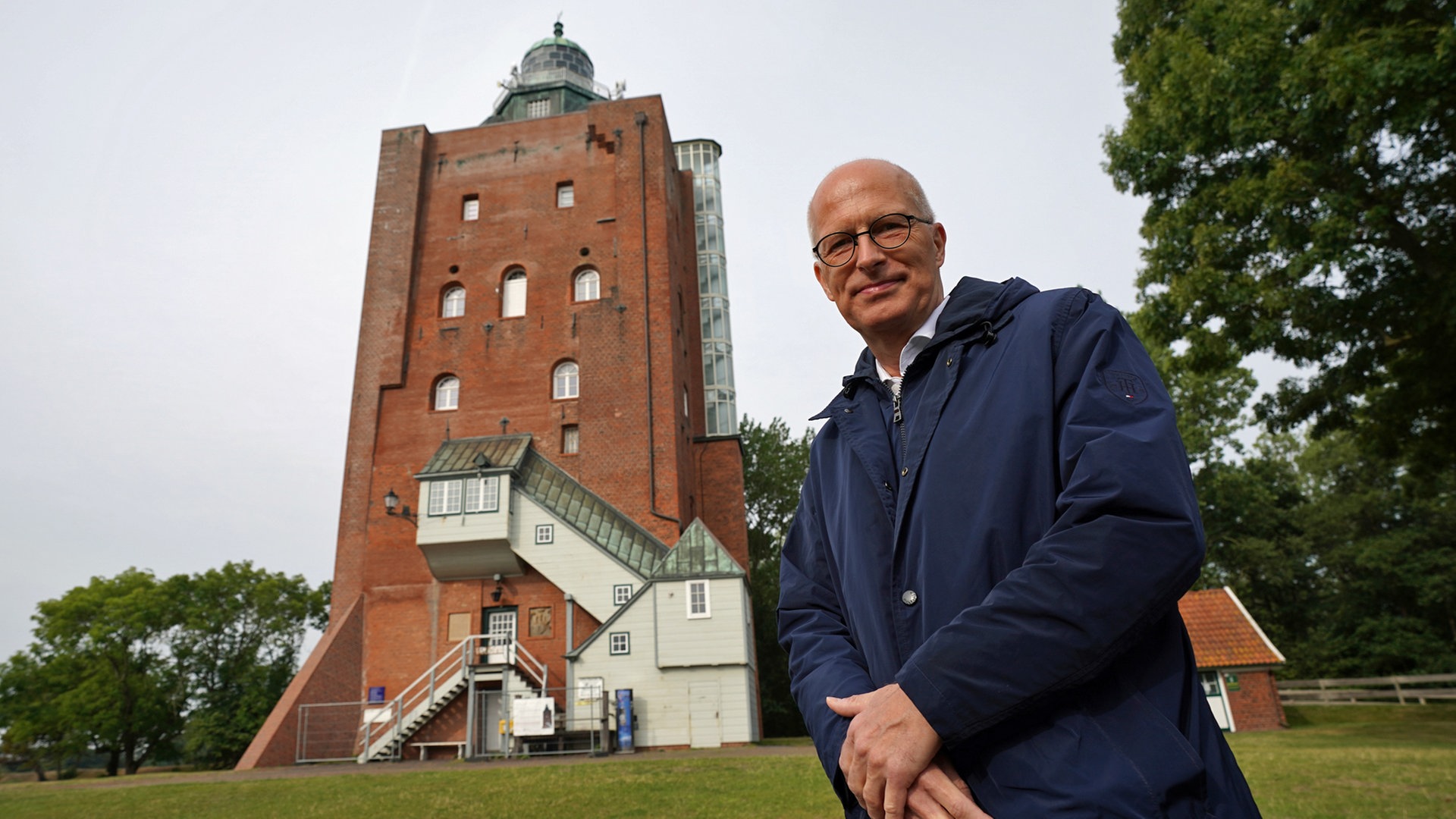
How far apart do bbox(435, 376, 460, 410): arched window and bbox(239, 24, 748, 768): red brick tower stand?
0.08 m

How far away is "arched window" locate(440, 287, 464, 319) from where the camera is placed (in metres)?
32.3

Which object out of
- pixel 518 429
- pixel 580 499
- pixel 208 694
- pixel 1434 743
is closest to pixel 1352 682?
pixel 1434 743

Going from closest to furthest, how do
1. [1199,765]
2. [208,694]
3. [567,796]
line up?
[1199,765] → [567,796] → [208,694]

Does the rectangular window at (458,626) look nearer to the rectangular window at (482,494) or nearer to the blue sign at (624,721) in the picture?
the rectangular window at (482,494)

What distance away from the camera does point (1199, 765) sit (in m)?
1.60

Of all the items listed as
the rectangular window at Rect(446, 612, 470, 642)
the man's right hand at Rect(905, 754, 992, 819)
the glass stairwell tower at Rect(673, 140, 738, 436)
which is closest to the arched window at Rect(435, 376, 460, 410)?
the rectangular window at Rect(446, 612, 470, 642)

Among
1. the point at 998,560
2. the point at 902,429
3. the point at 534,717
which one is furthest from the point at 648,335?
the point at 998,560

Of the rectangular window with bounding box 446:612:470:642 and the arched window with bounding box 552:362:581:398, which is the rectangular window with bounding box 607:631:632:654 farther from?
the arched window with bounding box 552:362:581:398

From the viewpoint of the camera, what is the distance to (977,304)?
86.7 inches

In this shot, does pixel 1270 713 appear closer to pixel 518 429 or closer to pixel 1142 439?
pixel 518 429

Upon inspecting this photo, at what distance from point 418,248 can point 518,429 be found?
28.5 feet

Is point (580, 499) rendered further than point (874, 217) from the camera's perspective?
Yes

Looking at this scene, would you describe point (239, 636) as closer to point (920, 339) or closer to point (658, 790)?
point (658, 790)

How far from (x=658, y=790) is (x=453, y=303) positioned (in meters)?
25.4
